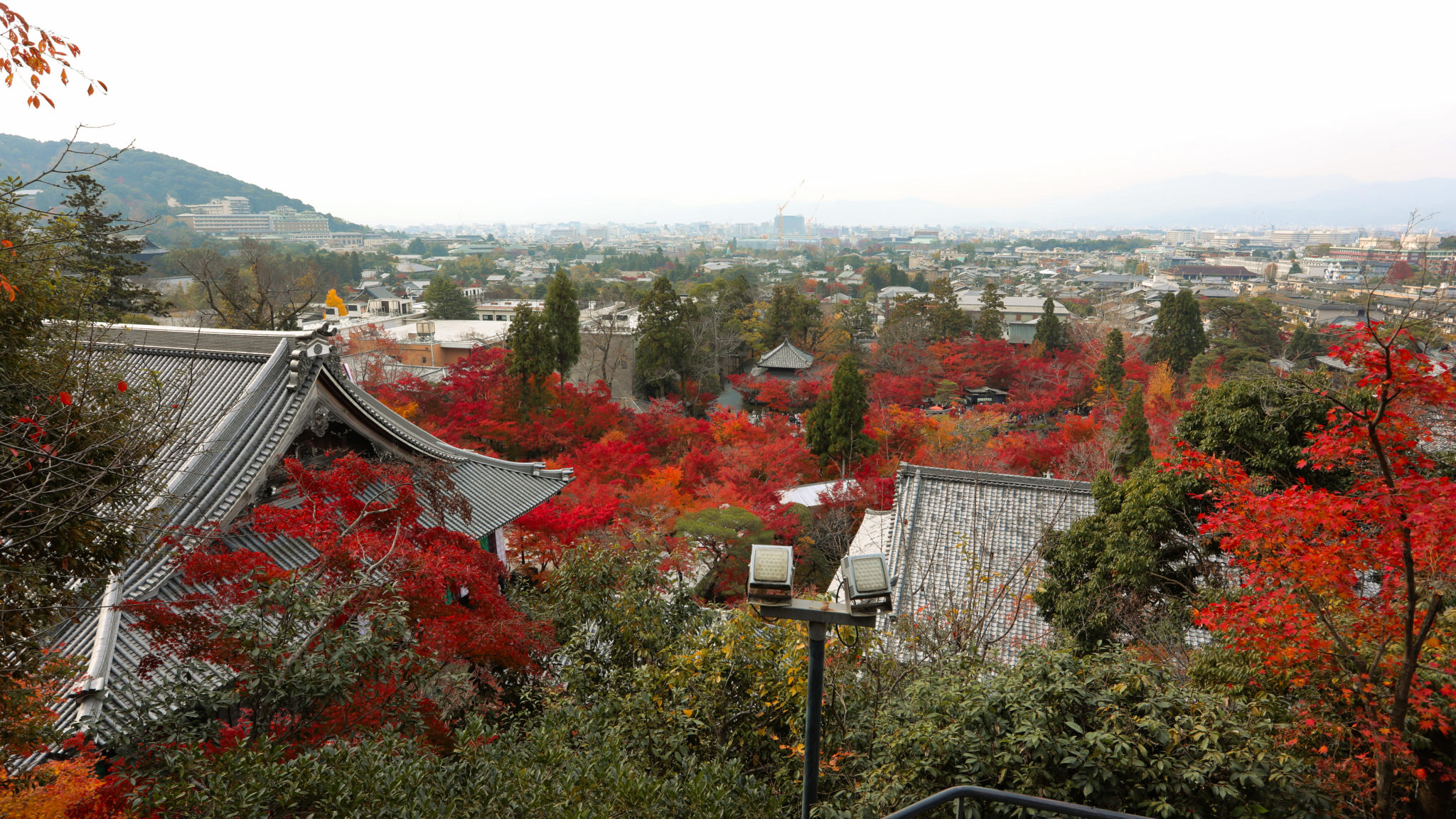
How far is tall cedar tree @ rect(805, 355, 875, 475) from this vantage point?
73.0ft

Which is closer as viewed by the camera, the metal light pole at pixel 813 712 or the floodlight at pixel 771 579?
the floodlight at pixel 771 579

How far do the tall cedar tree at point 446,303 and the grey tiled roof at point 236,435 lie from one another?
4443 centimetres

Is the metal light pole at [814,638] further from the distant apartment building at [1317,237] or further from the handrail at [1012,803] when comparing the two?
the distant apartment building at [1317,237]

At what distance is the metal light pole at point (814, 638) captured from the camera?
3615mm

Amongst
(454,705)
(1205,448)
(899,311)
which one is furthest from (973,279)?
(454,705)

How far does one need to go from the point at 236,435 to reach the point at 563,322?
16214mm

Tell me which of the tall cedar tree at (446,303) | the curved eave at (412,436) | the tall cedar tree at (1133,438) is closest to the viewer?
the curved eave at (412,436)

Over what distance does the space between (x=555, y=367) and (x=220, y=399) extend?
586 inches

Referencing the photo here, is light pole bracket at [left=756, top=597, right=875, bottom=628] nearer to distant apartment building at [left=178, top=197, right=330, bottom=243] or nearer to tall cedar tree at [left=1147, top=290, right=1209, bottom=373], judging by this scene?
tall cedar tree at [left=1147, top=290, right=1209, bottom=373]

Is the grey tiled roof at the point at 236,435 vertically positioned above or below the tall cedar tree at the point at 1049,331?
above

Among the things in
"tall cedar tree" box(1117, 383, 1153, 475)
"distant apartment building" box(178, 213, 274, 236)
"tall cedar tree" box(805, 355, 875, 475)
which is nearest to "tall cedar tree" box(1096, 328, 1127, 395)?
"tall cedar tree" box(1117, 383, 1153, 475)

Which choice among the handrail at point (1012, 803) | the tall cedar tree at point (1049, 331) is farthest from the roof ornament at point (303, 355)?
the tall cedar tree at point (1049, 331)

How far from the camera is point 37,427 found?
14.6 ft

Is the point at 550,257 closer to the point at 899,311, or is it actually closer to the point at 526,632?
the point at 899,311
